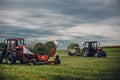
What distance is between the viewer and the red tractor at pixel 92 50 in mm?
26172

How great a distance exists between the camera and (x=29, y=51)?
1611 centimetres

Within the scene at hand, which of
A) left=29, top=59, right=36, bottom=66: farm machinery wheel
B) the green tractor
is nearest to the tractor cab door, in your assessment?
left=29, top=59, right=36, bottom=66: farm machinery wheel

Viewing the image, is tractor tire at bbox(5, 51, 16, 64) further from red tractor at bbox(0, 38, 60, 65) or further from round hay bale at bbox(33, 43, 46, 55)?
round hay bale at bbox(33, 43, 46, 55)

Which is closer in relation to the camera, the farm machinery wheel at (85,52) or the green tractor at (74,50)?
the farm machinery wheel at (85,52)

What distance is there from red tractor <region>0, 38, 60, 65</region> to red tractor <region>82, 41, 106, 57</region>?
401 inches

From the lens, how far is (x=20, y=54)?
17031 millimetres

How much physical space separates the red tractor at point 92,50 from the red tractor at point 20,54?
33.4 ft

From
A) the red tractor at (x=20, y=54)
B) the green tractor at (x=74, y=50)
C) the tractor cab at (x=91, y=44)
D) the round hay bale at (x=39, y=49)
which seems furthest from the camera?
the green tractor at (x=74, y=50)

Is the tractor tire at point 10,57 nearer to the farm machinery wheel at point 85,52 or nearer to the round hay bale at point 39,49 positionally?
the round hay bale at point 39,49

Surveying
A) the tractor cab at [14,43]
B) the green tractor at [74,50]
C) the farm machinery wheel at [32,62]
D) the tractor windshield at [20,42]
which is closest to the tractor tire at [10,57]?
the tractor cab at [14,43]

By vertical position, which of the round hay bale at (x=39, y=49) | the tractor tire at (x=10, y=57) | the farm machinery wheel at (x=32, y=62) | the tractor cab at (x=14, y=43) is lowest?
the farm machinery wheel at (x=32, y=62)

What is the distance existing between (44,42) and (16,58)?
2407mm

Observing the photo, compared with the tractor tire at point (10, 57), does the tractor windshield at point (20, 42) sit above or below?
above

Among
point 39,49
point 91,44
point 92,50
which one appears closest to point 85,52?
point 92,50
